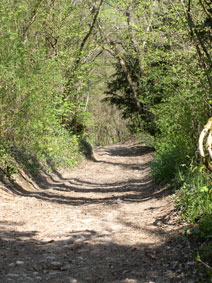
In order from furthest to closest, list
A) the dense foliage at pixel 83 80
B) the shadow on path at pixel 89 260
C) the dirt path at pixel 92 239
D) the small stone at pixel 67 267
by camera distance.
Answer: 1. the dense foliage at pixel 83 80
2. the small stone at pixel 67 267
3. the dirt path at pixel 92 239
4. the shadow on path at pixel 89 260

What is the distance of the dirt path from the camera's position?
3.79m

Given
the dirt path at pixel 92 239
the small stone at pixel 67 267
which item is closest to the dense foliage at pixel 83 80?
the dirt path at pixel 92 239

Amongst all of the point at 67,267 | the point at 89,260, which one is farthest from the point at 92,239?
the point at 67,267

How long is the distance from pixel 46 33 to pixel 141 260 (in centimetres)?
1308

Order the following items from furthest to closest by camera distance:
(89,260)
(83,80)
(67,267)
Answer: (83,80) → (89,260) → (67,267)

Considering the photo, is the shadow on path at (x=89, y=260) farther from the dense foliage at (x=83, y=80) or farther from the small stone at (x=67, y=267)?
the dense foliage at (x=83, y=80)

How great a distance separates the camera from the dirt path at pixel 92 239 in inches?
149

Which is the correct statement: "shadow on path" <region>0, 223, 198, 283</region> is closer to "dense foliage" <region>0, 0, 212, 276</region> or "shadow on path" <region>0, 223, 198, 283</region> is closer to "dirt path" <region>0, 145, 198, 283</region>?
"dirt path" <region>0, 145, 198, 283</region>

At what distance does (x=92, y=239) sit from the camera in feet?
16.5

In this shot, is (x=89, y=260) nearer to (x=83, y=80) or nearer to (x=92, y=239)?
(x=92, y=239)

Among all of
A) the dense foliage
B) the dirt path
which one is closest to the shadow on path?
the dirt path

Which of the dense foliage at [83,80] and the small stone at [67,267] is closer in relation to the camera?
the small stone at [67,267]

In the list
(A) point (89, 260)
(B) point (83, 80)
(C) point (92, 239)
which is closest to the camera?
(A) point (89, 260)

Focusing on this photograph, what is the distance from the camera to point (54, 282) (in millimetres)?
3514
